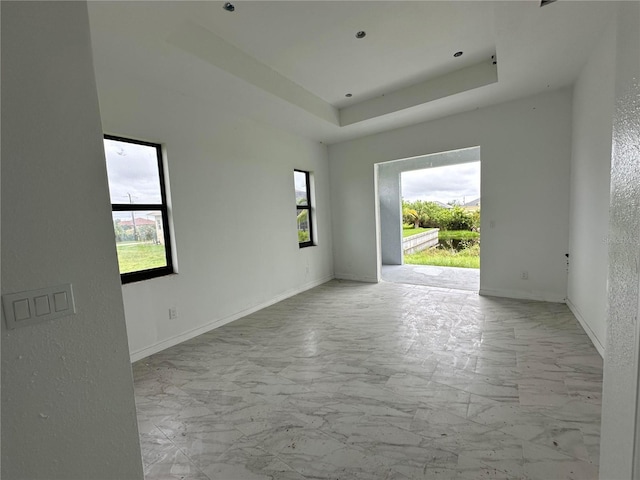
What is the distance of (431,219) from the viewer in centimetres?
911

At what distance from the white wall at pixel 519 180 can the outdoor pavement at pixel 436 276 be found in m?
0.70

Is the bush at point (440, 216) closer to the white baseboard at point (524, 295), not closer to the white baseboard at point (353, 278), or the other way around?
the white baseboard at point (353, 278)

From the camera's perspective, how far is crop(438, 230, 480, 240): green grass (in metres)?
8.18

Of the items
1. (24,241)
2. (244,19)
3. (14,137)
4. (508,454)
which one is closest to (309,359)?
(508,454)

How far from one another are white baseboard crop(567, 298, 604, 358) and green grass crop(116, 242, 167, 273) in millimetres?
4286

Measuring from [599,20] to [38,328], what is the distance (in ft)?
12.7

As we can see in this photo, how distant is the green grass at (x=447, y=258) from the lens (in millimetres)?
6977

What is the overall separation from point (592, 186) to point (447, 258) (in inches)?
205

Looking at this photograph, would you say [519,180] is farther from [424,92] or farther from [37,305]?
[37,305]

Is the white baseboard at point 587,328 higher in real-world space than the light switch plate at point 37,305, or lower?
lower

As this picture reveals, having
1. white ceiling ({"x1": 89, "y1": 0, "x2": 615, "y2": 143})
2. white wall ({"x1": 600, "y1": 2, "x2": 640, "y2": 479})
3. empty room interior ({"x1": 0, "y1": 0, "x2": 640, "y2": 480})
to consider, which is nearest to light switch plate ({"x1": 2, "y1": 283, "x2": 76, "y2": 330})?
empty room interior ({"x1": 0, "y1": 0, "x2": 640, "y2": 480})

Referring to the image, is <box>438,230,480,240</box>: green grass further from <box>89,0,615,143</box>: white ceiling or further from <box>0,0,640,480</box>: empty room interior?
<box>89,0,615,143</box>: white ceiling

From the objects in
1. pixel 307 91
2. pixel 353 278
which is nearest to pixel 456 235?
pixel 353 278

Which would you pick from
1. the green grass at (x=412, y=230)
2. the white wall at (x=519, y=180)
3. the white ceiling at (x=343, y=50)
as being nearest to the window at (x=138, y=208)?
the white ceiling at (x=343, y=50)
